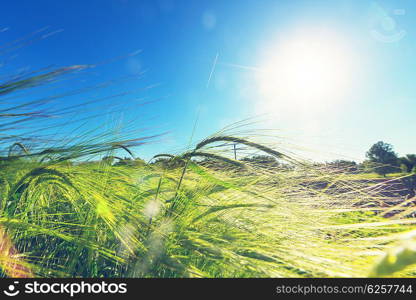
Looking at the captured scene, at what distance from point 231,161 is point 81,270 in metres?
0.53

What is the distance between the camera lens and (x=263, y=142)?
77cm

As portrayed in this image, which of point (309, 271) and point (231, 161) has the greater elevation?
A: point (231, 161)

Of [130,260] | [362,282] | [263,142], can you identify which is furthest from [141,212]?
[362,282]

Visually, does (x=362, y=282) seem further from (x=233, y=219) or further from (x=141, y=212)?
(x=141, y=212)

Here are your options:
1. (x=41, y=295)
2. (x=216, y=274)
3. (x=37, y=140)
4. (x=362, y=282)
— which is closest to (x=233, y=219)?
(x=216, y=274)

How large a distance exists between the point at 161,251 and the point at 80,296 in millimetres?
193

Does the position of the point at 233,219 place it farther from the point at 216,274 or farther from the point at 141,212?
the point at 141,212

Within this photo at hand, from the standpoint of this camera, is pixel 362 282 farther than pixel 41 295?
No

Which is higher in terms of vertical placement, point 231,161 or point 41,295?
point 231,161

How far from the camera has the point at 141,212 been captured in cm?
77

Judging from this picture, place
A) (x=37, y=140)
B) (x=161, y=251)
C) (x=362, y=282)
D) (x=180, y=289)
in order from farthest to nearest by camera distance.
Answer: (x=37, y=140) < (x=161, y=251) < (x=180, y=289) < (x=362, y=282)

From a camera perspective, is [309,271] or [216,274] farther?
[216,274]

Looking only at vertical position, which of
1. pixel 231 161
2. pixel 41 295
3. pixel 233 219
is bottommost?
pixel 41 295

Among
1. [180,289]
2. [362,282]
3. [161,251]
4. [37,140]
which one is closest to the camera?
[362,282]
